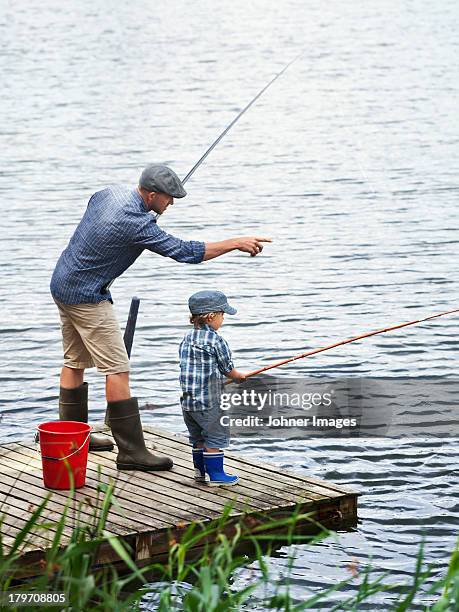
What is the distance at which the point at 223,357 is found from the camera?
296 inches

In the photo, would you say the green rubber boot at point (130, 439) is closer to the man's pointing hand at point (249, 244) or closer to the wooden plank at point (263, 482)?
the wooden plank at point (263, 482)

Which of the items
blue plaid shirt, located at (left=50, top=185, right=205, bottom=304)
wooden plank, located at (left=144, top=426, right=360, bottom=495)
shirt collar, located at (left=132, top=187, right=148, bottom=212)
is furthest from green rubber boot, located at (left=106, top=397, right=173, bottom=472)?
shirt collar, located at (left=132, top=187, right=148, bottom=212)

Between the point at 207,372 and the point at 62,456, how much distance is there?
86cm

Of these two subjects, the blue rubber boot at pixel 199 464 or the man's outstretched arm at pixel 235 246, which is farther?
the blue rubber boot at pixel 199 464

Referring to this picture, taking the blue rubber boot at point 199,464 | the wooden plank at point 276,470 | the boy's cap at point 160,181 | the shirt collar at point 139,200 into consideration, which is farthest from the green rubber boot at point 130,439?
the boy's cap at point 160,181

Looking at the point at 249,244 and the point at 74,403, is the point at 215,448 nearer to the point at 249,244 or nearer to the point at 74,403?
the point at 74,403

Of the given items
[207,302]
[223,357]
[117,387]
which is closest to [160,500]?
[117,387]

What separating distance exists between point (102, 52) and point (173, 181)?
30.7 metres

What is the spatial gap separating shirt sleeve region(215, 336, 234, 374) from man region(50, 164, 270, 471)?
0.45 metres

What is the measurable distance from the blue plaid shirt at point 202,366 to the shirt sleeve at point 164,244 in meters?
0.41

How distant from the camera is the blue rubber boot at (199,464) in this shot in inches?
303

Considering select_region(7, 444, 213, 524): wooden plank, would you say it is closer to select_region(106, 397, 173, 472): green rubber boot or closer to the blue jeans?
select_region(106, 397, 173, 472): green rubber boot

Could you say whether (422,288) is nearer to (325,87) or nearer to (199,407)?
(199,407)

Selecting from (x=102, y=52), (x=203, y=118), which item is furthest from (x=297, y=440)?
(x=102, y=52)
